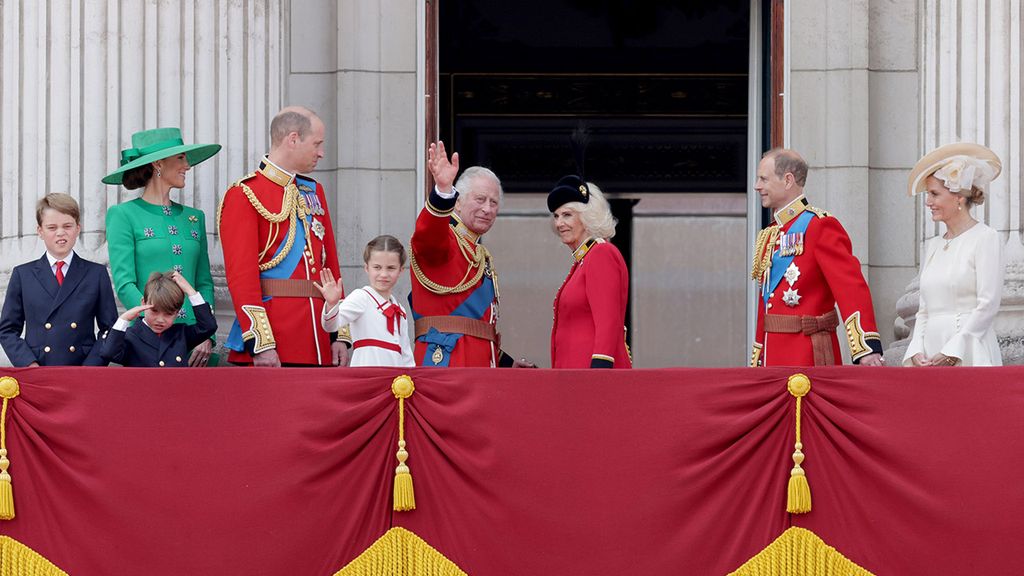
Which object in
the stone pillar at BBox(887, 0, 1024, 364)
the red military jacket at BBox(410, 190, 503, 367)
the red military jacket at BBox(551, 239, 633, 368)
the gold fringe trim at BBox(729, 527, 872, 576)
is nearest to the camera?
the gold fringe trim at BBox(729, 527, 872, 576)

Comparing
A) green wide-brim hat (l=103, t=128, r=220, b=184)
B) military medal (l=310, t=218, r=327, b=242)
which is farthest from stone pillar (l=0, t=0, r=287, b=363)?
military medal (l=310, t=218, r=327, b=242)

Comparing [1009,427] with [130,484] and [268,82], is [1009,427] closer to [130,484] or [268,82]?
[130,484]

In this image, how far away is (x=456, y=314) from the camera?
8.11 m

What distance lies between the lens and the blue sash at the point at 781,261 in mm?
7973

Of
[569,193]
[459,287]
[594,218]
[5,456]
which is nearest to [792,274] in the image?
[594,218]

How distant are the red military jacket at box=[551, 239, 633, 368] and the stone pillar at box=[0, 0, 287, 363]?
201 centimetres

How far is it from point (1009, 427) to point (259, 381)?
108 inches

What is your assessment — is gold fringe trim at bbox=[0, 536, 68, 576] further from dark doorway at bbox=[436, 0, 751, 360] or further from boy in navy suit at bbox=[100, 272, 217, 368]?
dark doorway at bbox=[436, 0, 751, 360]

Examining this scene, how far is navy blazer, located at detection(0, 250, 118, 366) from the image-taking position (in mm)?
7797

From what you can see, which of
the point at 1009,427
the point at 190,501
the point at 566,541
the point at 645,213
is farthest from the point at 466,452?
the point at 645,213

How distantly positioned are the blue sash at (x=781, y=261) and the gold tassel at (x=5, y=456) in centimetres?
323

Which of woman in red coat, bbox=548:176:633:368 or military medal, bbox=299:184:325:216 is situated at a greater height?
military medal, bbox=299:184:325:216

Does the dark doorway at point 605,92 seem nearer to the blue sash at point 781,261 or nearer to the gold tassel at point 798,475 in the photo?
the blue sash at point 781,261

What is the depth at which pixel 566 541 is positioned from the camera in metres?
6.79
